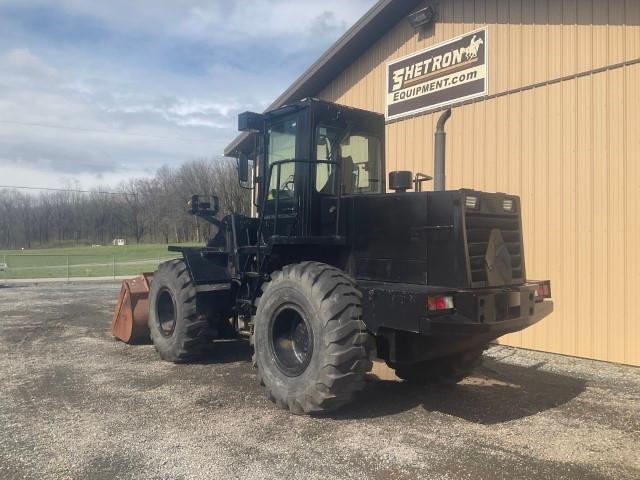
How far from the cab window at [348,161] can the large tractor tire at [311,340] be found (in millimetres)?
1231

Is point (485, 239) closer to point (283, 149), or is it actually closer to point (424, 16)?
point (283, 149)

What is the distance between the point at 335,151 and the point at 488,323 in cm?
269

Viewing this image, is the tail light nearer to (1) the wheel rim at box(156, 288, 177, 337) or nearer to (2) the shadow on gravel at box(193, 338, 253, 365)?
(2) the shadow on gravel at box(193, 338, 253, 365)

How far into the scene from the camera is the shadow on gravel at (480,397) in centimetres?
538

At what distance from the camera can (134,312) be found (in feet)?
28.6

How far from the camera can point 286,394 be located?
526 centimetres

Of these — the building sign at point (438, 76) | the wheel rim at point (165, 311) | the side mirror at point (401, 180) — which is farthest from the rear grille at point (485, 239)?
the building sign at point (438, 76)

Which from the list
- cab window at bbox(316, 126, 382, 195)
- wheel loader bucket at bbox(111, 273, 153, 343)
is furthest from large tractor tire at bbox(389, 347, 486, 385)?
wheel loader bucket at bbox(111, 273, 153, 343)

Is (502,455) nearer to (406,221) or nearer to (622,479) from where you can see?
(622,479)

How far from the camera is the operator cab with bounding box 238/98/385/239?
602cm

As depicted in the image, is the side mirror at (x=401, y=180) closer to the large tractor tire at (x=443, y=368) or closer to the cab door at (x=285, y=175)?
the cab door at (x=285, y=175)

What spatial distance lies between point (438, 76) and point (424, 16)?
3.72 feet

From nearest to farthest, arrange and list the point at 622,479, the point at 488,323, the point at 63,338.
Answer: the point at 622,479, the point at 488,323, the point at 63,338

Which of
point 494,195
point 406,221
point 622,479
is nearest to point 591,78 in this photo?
point 494,195
